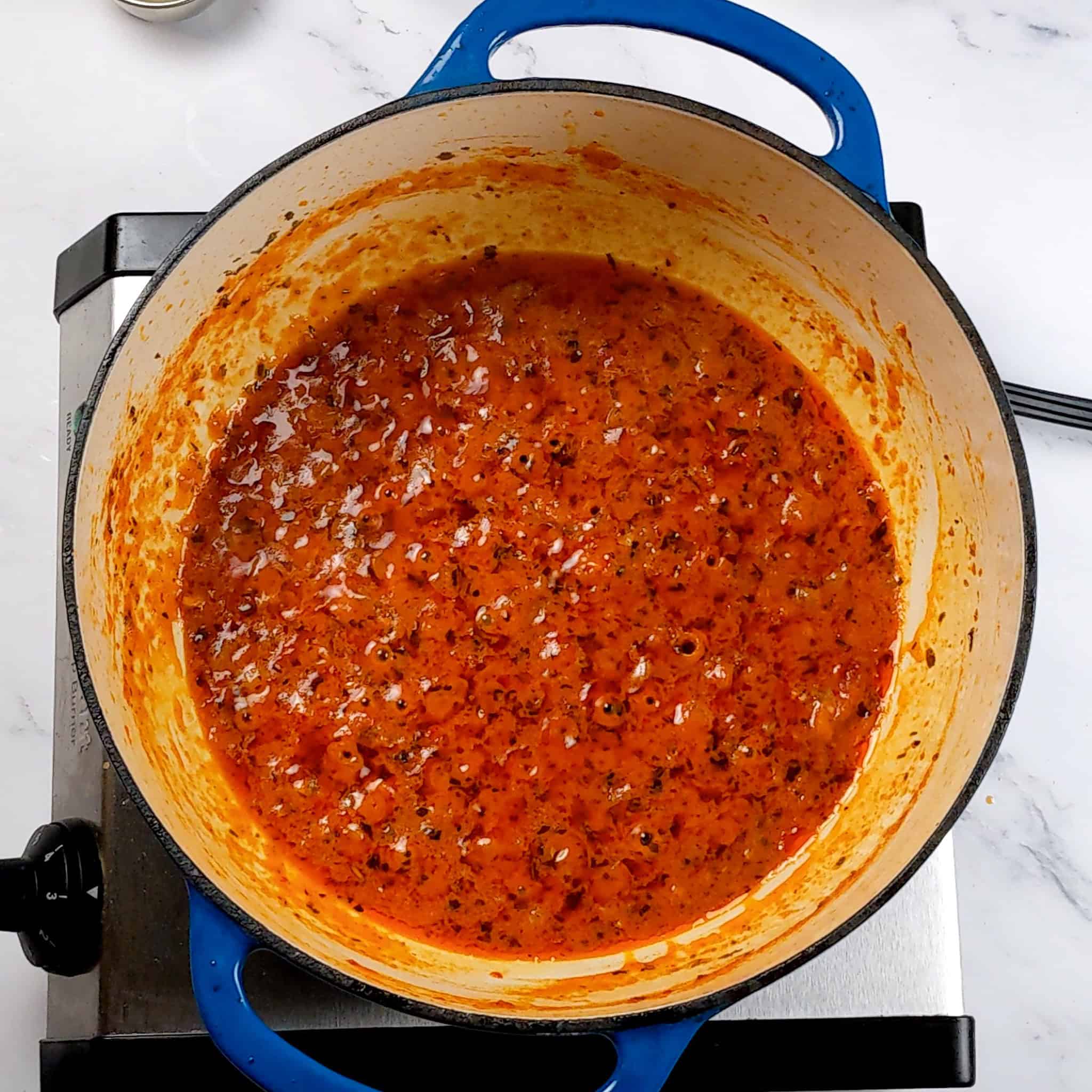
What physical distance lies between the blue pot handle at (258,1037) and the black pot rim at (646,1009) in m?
0.03

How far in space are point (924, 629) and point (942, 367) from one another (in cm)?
24

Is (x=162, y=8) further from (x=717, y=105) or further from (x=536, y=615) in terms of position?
(x=536, y=615)

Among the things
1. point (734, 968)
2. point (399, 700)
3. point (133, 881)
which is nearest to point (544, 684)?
point (399, 700)

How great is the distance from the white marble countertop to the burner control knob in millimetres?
296

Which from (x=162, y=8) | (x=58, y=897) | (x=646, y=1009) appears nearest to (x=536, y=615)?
(x=646, y=1009)

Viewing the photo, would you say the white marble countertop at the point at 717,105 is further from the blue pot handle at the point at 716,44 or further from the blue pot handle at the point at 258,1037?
the blue pot handle at the point at 258,1037

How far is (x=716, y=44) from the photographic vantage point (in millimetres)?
875

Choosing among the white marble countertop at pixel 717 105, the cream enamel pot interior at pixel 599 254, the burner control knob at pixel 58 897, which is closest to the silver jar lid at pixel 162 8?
the white marble countertop at pixel 717 105

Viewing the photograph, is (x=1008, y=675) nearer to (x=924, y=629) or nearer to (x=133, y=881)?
(x=924, y=629)

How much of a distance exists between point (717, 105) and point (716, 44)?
1.37ft

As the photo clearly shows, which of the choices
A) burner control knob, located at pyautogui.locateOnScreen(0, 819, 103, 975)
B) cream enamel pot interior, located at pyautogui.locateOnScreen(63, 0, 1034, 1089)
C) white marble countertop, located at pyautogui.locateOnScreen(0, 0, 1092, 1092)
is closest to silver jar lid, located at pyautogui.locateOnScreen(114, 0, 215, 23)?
white marble countertop, located at pyautogui.locateOnScreen(0, 0, 1092, 1092)

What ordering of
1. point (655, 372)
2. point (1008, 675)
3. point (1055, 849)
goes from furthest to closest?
1. point (1055, 849)
2. point (655, 372)
3. point (1008, 675)

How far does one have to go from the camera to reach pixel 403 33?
1274 mm

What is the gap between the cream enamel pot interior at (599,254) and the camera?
844 mm
